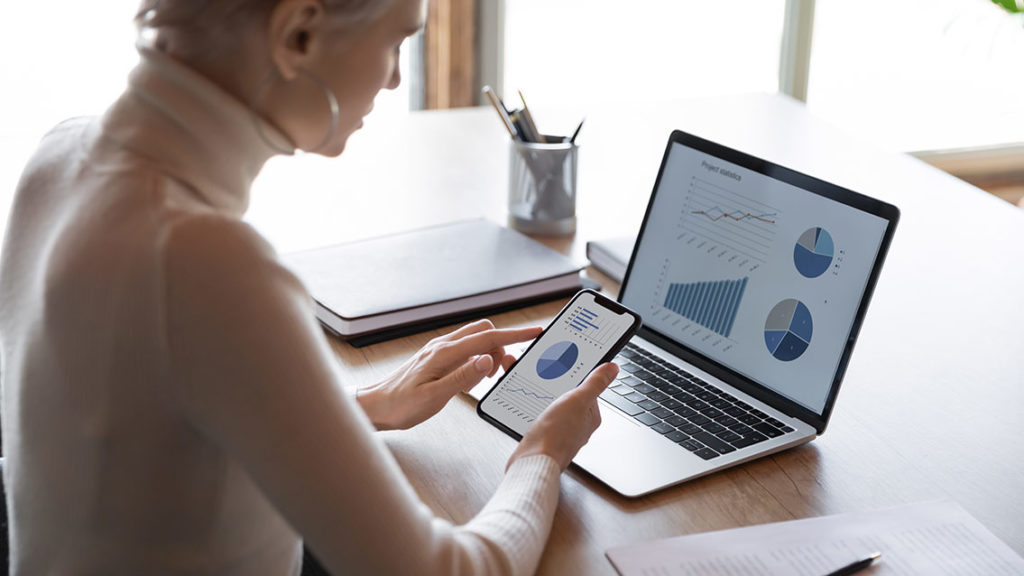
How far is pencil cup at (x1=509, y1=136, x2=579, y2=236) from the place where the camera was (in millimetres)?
1585

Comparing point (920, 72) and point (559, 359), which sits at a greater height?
point (559, 359)

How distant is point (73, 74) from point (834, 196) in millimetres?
2624

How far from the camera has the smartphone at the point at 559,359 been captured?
1.10 meters

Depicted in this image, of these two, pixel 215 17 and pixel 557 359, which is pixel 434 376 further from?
pixel 215 17

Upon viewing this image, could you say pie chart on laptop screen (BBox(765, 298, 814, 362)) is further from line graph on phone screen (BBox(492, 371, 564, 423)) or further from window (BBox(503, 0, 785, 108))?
window (BBox(503, 0, 785, 108))

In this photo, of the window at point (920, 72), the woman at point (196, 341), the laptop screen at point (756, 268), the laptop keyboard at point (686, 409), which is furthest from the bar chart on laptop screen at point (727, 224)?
the window at point (920, 72)

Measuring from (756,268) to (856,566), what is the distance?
1.22ft

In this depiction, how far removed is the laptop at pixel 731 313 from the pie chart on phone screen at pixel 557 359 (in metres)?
0.07

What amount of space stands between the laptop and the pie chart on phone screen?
0.07 meters

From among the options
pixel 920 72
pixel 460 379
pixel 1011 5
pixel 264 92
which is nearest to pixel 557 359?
pixel 460 379

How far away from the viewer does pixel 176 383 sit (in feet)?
2.28

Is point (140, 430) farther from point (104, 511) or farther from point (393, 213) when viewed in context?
point (393, 213)

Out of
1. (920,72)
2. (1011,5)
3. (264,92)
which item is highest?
(264,92)

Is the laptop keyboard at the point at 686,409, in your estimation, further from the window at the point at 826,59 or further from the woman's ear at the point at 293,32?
the window at the point at 826,59
